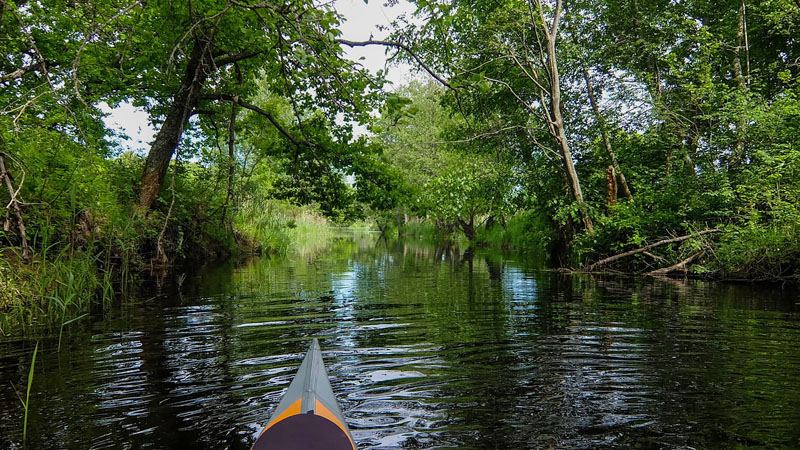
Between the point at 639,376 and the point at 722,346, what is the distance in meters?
1.75

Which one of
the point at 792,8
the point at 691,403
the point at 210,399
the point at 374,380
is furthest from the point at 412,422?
the point at 792,8

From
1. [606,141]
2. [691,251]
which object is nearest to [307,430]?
[691,251]

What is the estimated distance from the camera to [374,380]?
401cm

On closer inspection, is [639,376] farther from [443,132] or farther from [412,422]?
[443,132]

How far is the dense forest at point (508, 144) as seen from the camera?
980 centimetres

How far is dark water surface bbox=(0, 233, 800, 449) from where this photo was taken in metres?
2.94

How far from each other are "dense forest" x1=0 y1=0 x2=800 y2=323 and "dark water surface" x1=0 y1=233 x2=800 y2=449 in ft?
8.71

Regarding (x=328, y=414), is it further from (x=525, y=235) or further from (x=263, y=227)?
(x=525, y=235)

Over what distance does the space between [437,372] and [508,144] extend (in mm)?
15469

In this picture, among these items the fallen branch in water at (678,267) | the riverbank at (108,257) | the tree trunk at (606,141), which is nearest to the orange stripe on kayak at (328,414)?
the riverbank at (108,257)

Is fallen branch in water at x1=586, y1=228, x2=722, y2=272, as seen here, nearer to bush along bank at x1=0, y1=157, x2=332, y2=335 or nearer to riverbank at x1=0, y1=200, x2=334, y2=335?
bush along bank at x1=0, y1=157, x2=332, y2=335

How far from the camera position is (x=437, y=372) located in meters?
4.23

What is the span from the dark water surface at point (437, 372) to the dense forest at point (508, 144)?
2.65 meters

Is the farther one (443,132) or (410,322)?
(443,132)
